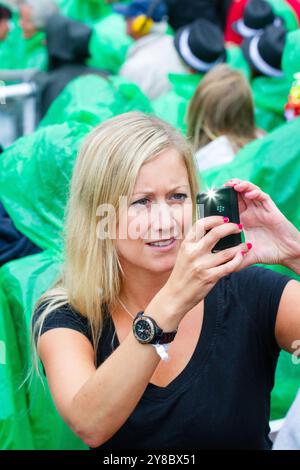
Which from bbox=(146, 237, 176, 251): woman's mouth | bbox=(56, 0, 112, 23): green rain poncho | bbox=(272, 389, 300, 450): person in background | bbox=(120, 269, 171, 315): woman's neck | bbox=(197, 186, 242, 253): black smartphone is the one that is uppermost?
bbox=(197, 186, 242, 253): black smartphone

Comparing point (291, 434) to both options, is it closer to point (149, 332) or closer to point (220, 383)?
point (220, 383)

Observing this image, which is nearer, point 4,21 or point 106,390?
point 106,390

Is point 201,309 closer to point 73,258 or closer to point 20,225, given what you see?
point 73,258

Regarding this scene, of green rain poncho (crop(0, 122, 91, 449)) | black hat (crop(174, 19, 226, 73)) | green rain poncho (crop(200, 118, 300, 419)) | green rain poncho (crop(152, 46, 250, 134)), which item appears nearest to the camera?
green rain poncho (crop(0, 122, 91, 449))

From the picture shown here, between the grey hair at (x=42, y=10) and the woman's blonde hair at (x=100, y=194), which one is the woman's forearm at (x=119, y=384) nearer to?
the woman's blonde hair at (x=100, y=194)

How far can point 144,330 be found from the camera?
1.34 metres

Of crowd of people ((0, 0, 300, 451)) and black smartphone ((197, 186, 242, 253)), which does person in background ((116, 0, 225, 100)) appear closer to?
crowd of people ((0, 0, 300, 451))

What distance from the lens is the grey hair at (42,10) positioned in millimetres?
5582

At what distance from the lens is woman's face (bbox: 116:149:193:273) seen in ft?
5.08

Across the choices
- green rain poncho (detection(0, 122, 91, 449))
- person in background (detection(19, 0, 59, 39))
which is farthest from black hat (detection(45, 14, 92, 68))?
green rain poncho (detection(0, 122, 91, 449))

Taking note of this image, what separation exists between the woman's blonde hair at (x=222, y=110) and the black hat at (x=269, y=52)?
1.73 feet

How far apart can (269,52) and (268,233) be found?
7.92 feet

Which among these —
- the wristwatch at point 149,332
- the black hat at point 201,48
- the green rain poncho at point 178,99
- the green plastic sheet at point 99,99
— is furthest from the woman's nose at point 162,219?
the black hat at point 201,48

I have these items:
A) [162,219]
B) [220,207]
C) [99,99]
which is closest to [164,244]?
[162,219]
